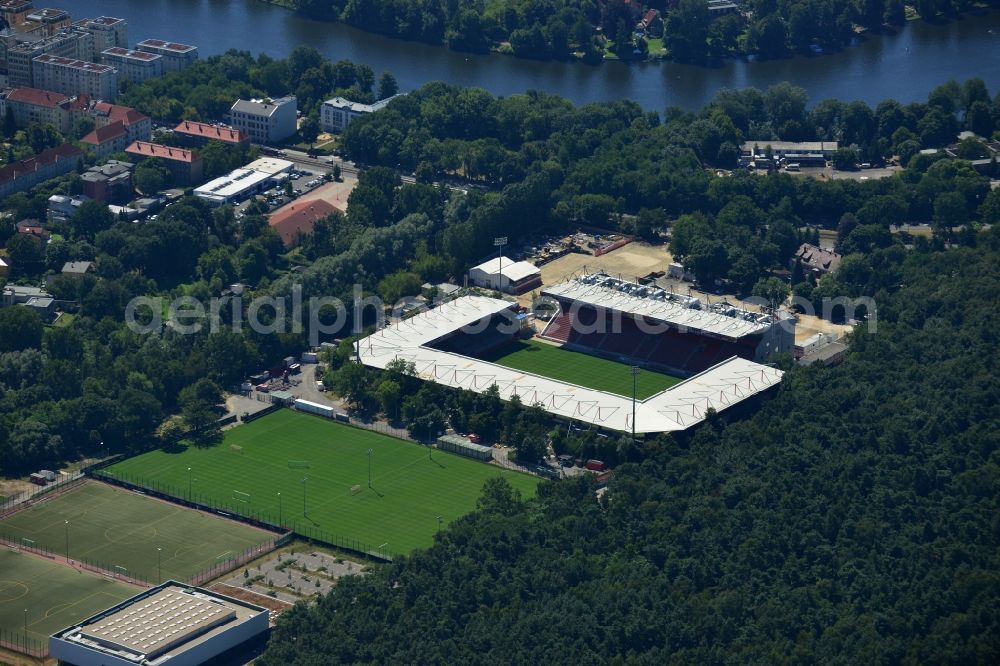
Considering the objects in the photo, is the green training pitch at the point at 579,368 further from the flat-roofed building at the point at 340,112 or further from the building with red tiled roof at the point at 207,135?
the flat-roofed building at the point at 340,112

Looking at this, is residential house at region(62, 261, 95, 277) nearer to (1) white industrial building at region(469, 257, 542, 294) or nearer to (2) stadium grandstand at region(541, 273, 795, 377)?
(1) white industrial building at region(469, 257, 542, 294)

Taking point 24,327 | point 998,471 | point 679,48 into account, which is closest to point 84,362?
point 24,327

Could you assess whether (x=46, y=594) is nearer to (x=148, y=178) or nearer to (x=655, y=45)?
(x=148, y=178)

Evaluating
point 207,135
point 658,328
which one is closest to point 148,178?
point 207,135

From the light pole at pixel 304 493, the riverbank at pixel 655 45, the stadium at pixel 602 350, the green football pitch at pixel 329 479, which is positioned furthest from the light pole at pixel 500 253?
the riverbank at pixel 655 45

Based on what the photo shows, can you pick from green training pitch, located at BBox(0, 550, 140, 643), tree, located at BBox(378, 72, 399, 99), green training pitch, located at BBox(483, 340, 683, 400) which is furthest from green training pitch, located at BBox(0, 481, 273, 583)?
tree, located at BBox(378, 72, 399, 99)

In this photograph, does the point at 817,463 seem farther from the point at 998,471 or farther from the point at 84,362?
the point at 84,362
